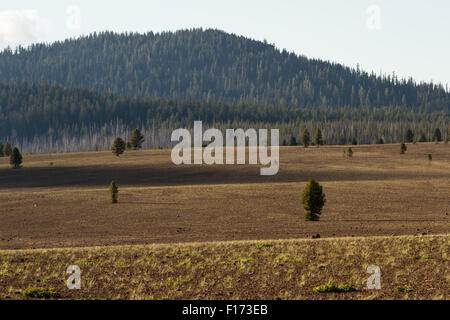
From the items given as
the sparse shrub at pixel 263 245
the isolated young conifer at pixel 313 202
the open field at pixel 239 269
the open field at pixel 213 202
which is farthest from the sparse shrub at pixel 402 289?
the isolated young conifer at pixel 313 202

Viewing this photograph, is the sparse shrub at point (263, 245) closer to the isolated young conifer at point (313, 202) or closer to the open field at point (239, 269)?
the open field at point (239, 269)

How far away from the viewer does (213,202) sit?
2539 inches

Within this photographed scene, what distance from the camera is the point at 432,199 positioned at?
6575 cm

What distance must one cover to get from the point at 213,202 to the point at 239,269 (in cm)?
3951

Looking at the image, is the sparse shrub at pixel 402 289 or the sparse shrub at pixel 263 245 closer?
the sparse shrub at pixel 402 289

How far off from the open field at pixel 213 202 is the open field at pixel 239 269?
34.1 ft

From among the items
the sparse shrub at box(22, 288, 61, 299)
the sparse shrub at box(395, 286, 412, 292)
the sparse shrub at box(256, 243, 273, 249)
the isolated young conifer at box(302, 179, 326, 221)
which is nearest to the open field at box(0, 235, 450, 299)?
the sparse shrub at box(256, 243, 273, 249)

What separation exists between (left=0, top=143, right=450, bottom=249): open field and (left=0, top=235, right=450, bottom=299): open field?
10400 millimetres

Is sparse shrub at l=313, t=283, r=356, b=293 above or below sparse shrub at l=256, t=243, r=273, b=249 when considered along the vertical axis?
above

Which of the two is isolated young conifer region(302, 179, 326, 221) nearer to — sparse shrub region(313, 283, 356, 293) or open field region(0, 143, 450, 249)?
open field region(0, 143, 450, 249)

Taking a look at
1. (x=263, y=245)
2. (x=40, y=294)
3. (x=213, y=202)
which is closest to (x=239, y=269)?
(x=263, y=245)

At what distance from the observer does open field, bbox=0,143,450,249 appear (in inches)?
1758

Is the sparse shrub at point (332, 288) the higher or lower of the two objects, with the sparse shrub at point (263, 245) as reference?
higher

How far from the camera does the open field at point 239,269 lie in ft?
70.1
